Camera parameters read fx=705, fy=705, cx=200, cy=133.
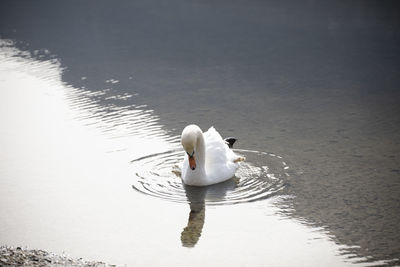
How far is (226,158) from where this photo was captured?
28.5 ft

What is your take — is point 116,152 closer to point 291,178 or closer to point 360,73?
point 291,178

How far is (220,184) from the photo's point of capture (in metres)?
8.47

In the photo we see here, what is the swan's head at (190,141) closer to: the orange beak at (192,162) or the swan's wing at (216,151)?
the orange beak at (192,162)

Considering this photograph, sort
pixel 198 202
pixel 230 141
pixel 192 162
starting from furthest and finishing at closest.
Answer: pixel 230 141, pixel 192 162, pixel 198 202

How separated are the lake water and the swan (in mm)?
156

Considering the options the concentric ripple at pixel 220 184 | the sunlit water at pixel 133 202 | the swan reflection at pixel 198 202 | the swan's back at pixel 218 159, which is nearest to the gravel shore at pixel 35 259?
the sunlit water at pixel 133 202

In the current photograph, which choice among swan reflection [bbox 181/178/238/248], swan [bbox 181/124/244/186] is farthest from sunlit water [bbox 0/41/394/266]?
swan [bbox 181/124/244/186]

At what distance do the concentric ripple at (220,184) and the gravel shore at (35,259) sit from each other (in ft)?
6.77

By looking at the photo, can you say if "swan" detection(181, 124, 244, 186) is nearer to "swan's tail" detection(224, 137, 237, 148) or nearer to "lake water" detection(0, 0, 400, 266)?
"lake water" detection(0, 0, 400, 266)

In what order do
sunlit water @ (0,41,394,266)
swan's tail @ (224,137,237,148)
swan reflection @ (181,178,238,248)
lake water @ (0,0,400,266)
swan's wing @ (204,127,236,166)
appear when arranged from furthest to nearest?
1. swan's tail @ (224,137,237,148)
2. swan's wing @ (204,127,236,166)
3. swan reflection @ (181,178,238,248)
4. lake water @ (0,0,400,266)
5. sunlit water @ (0,41,394,266)

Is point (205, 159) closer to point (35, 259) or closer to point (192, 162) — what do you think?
point (192, 162)

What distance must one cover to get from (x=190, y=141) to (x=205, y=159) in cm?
68

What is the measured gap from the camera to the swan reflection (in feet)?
23.4

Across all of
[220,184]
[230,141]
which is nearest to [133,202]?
[220,184]
